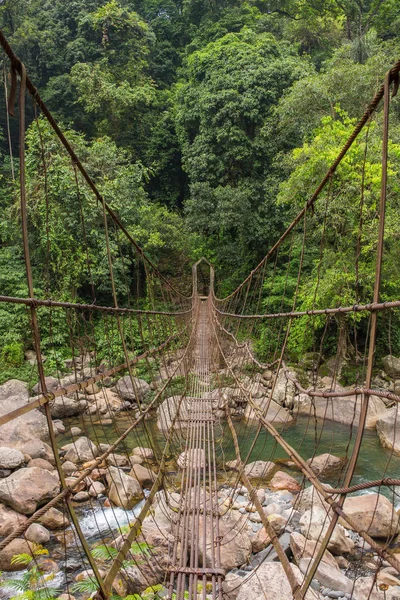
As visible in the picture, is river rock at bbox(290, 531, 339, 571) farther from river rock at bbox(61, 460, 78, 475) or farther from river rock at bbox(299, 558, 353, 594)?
river rock at bbox(61, 460, 78, 475)

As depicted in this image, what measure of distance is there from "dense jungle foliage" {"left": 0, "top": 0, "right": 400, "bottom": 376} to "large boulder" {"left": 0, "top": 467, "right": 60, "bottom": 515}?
1.16m

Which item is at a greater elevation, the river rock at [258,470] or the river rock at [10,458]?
the river rock at [10,458]

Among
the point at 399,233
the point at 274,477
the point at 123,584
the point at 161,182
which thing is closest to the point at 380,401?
the point at 399,233

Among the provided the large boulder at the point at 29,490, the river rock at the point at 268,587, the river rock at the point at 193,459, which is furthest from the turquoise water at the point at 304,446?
the river rock at the point at 268,587

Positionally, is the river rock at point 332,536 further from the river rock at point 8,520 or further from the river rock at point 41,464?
the river rock at point 41,464

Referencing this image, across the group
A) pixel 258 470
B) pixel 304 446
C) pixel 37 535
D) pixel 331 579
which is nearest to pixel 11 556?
pixel 37 535

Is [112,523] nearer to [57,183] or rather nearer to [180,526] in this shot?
[180,526]

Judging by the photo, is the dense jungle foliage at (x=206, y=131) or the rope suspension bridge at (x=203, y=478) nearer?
the rope suspension bridge at (x=203, y=478)

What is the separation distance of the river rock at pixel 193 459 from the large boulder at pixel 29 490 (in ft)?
2.89

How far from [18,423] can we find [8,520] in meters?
1.61

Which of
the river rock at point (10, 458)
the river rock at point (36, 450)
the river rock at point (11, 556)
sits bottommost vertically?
the river rock at point (36, 450)

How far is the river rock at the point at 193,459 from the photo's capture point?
185 cm

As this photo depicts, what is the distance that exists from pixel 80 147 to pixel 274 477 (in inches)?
221

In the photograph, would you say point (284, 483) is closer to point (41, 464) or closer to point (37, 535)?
point (37, 535)
